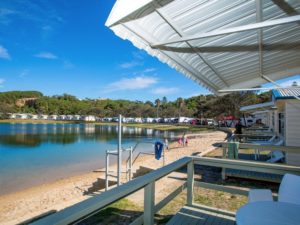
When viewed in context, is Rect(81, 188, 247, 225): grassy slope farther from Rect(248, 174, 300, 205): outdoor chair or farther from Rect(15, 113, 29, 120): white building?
Rect(15, 113, 29, 120): white building

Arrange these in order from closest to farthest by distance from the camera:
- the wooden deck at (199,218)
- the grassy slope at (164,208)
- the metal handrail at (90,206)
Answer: the metal handrail at (90,206) < the wooden deck at (199,218) < the grassy slope at (164,208)

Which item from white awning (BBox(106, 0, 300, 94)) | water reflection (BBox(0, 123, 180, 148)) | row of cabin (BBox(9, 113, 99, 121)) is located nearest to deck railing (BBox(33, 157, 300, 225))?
white awning (BBox(106, 0, 300, 94))

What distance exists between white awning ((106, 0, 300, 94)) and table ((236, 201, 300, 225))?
1.46 metres

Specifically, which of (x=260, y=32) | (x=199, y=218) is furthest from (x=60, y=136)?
(x=260, y=32)

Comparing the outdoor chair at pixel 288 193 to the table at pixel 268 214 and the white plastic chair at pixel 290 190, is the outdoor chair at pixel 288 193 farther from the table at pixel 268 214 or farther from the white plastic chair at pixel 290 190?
the table at pixel 268 214

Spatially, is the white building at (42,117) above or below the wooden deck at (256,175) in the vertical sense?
above

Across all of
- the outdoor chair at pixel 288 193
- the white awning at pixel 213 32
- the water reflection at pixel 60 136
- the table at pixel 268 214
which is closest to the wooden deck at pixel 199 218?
the outdoor chair at pixel 288 193

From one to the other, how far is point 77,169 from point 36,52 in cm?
4419

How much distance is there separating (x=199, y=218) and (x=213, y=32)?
2226 millimetres

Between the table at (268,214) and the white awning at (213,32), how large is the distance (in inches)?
57.5

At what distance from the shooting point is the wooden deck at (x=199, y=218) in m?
2.84

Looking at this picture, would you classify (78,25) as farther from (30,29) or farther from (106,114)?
(106,114)

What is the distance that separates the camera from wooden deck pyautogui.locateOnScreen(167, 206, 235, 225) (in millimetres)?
2838

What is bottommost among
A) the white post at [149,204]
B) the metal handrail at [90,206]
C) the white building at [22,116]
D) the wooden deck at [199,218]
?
the wooden deck at [199,218]
